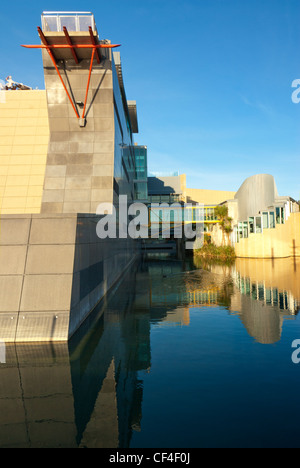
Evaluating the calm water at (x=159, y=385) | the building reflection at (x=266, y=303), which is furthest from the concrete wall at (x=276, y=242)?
the calm water at (x=159, y=385)

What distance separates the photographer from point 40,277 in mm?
10297

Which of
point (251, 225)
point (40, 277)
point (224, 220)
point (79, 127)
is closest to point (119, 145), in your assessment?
point (79, 127)

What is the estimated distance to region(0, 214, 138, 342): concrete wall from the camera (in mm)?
9867

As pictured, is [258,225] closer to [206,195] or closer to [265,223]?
[265,223]

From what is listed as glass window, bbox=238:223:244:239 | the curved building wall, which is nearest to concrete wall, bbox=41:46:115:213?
the curved building wall

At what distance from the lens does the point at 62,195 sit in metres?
22.8

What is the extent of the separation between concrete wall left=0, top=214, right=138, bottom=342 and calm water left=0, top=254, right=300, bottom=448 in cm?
60

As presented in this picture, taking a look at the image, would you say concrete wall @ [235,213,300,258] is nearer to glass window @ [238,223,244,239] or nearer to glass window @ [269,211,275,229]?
glass window @ [269,211,275,229]

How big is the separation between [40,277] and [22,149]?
1804 cm

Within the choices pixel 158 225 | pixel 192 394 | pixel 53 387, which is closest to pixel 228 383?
pixel 192 394

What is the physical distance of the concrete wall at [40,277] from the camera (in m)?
9.87

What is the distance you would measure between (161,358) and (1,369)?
164 inches

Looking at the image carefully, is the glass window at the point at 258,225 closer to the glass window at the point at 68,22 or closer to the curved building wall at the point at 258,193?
the curved building wall at the point at 258,193

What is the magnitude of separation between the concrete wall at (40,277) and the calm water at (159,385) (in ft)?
1.96
